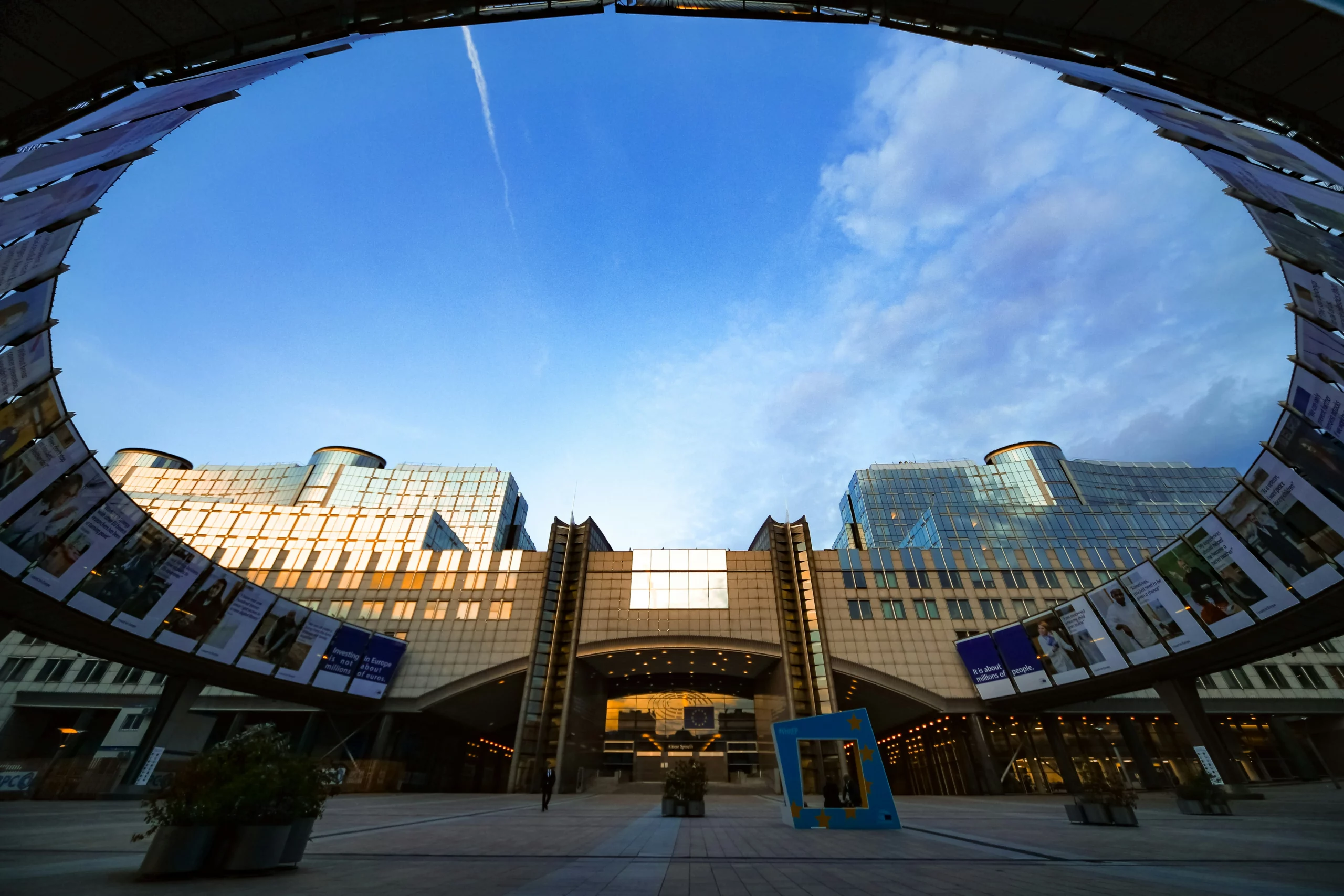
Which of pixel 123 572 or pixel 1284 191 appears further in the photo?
pixel 123 572

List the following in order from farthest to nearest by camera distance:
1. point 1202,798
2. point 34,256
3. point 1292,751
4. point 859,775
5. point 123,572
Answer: point 1292,751 → point 123,572 → point 1202,798 → point 859,775 → point 34,256

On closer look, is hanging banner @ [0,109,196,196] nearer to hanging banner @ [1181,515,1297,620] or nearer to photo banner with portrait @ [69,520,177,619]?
photo banner with portrait @ [69,520,177,619]

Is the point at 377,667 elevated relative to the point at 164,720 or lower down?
elevated

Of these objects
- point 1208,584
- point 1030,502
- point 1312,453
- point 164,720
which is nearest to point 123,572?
point 164,720

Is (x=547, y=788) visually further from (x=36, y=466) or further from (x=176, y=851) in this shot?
(x=36, y=466)

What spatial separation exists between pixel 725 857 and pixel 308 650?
126 ft

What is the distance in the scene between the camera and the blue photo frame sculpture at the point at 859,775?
15.4 m

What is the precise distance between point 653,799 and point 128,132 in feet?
123

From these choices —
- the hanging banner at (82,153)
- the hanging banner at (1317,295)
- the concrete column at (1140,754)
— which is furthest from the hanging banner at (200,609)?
the concrete column at (1140,754)

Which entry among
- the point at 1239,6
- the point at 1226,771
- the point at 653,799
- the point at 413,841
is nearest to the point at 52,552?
the point at 413,841

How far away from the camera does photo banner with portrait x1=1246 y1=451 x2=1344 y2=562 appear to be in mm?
18703

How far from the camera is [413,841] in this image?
38.4 feet

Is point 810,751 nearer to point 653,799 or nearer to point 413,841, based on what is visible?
point 653,799

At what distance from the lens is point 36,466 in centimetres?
1945
